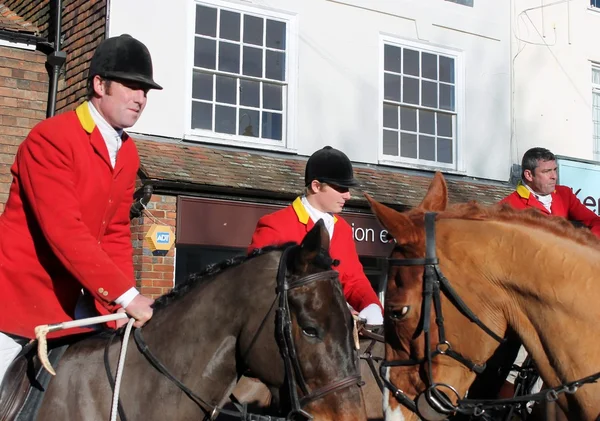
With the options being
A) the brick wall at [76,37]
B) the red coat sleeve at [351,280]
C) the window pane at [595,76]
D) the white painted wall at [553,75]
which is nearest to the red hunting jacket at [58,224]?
the red coat sleeve at [351,280]

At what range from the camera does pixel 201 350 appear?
3381 mm

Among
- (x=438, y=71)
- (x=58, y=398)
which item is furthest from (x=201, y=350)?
(x=438, y=71)

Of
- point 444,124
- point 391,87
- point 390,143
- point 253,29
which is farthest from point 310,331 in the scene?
point 444,124

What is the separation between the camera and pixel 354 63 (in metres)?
12.7

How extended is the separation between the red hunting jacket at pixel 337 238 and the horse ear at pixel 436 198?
135cm

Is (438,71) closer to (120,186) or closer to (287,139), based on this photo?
(287,139)

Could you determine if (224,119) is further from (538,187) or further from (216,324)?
(216,324)

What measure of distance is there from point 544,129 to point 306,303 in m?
12.2

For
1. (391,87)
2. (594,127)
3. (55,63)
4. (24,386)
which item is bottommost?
(24,386)

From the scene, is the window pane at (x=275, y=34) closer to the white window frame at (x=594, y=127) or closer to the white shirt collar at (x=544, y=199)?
the white window frame at (x=594, y=127)

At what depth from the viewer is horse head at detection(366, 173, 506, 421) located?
3.78 metres

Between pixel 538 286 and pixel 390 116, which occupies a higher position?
pixel 390 116

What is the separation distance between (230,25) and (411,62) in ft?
10.7

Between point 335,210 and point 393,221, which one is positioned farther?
point 335,210
